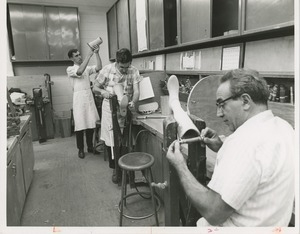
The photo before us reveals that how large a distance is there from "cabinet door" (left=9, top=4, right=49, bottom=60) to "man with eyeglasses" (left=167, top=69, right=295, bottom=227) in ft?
16.1

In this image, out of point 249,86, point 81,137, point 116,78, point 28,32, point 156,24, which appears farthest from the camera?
point 28,32

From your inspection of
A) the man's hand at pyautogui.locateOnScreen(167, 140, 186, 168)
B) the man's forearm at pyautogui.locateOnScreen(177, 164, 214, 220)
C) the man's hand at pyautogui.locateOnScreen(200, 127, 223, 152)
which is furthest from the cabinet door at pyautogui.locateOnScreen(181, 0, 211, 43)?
the man's forearm at pyautogui.locateOnScreen(177, 164, 214, 220)

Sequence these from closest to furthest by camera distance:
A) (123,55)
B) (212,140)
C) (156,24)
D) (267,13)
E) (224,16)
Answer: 1. (212,140)
2. (267,13)
3. (224,16)
4. (123,55)
5. (156,24)

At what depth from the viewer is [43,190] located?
2.72 m

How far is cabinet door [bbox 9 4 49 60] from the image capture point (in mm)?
4754

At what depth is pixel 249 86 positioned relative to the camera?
96cm

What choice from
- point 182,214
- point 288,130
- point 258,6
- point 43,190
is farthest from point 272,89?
point 43,190

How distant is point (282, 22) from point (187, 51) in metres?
1.44

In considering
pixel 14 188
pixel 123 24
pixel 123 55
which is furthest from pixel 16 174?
pixel 123 24

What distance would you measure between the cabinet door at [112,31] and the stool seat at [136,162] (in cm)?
373

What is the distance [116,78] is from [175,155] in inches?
74.3

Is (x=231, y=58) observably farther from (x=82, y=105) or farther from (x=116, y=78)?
(x=82, y=105)

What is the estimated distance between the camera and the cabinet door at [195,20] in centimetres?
212

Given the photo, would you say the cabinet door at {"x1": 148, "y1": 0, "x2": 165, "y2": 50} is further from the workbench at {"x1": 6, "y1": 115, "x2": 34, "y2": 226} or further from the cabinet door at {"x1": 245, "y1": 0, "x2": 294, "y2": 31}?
the workbench at {"x1": 6, "y1": 115, "x2": 34, "y2": 226}
